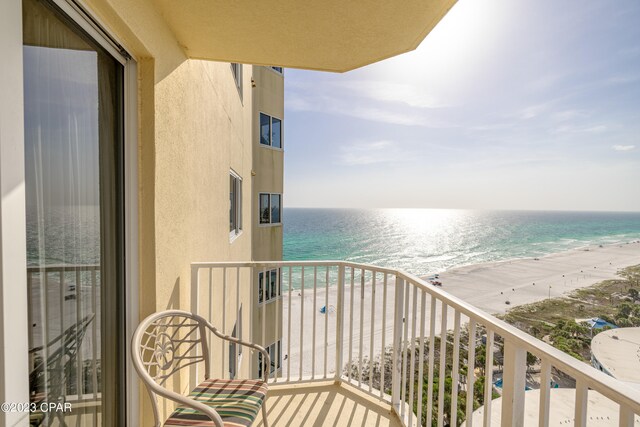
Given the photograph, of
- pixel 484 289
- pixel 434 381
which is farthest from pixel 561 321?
pixel 434 381

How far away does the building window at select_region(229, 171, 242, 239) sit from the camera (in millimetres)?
4572

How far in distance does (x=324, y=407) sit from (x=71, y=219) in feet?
6.72

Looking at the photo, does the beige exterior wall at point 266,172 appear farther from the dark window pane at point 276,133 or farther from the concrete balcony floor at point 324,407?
the concrete balcony floor at point 324,407

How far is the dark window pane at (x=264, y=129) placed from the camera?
8.09 meters

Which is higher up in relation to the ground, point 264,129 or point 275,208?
point 264,129

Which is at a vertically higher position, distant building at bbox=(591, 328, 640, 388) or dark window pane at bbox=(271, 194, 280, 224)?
dark window pane at bbox=(271, 194, 280, 224)

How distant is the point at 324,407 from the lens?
217 cm

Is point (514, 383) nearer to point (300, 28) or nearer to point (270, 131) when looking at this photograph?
point (300, 28)

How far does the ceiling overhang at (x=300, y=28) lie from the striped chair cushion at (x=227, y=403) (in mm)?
1923

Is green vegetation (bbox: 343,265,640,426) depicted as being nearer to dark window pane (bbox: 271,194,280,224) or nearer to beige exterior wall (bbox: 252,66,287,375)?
beige exterior wall (bbox: 252,66,287,375)

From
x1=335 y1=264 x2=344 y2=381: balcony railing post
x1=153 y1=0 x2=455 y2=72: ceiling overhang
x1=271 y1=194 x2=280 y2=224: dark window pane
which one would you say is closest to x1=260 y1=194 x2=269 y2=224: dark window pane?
x1=271 y1=194 x2=280 y2=224: dark window pane

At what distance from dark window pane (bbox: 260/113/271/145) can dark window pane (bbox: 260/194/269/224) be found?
1.52m

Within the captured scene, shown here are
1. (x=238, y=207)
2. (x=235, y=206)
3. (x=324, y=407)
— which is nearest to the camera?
(x=324, y=407)

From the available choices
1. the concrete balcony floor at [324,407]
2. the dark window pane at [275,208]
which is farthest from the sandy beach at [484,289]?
the concrete balcony floor at [324,407]
